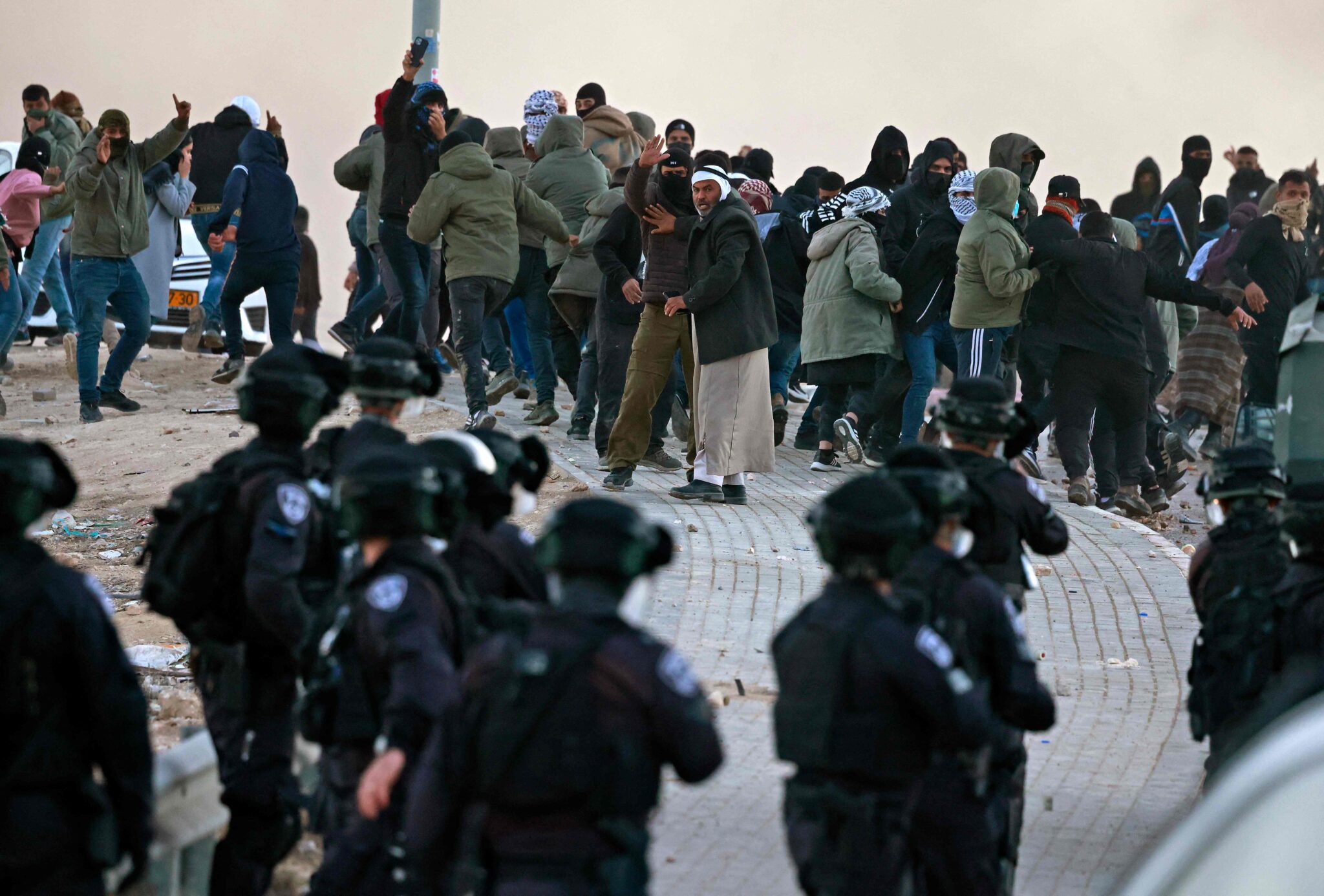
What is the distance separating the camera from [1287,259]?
39.2 feet

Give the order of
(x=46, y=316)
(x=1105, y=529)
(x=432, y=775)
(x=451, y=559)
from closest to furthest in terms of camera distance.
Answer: (x=432, y=775) → (x=451, y=559) → (x=1105, y=529) → (x=46, y=316)

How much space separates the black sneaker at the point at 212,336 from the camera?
15180mm

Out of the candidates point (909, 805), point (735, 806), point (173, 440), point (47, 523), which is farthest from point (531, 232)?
point (909, 805)

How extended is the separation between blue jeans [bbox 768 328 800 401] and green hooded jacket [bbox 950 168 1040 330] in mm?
1769

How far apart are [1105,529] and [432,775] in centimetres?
839

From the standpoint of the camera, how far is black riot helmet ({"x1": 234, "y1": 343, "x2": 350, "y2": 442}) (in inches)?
182

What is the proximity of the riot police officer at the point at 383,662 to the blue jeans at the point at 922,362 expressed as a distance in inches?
329

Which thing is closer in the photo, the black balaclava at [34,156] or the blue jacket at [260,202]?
the blue jacket at [260,202]

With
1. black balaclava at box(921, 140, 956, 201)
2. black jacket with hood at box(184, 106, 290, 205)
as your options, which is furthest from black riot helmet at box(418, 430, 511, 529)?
black jacket with hood at box(184, 106, 290, 205)

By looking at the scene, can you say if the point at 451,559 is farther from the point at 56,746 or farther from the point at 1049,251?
the point at 1049,251

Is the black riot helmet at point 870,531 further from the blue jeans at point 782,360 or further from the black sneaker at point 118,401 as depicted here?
the black sneaker at point 118,401

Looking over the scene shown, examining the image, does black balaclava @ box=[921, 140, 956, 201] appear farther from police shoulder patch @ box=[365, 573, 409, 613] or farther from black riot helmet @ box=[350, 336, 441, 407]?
police shoulder patch @ box=[365, 573, 409, 613]

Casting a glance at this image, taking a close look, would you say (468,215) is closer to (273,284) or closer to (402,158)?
(402,158)

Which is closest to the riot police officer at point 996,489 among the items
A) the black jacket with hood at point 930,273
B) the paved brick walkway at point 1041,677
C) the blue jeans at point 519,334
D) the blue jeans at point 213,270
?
the paved brick walkway at point 1041,677
